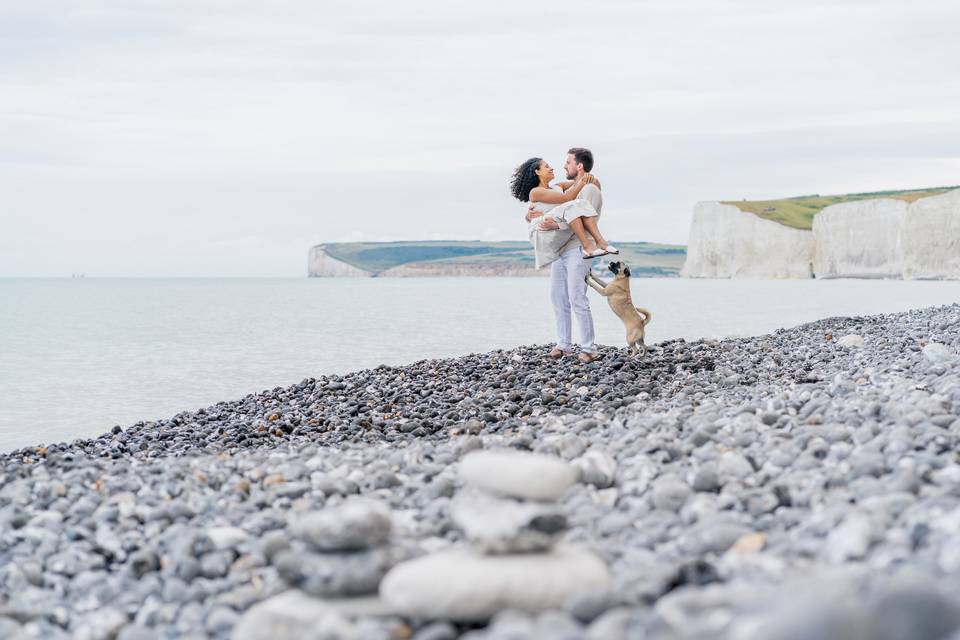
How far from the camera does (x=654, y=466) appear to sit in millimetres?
4918

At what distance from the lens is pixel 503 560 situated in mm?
3316

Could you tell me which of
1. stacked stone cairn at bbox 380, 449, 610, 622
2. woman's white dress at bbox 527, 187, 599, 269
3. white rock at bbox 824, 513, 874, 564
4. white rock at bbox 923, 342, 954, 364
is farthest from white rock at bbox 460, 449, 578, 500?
woman's white dress at bbox 527, 187, 599, 269

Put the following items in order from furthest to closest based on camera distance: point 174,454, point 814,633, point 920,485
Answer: point 174,454, point 920,485, point 814,633

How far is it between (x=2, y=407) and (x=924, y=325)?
1463cm

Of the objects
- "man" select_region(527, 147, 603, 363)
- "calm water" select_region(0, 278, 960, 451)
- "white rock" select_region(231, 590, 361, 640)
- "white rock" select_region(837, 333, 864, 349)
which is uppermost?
"man" select_region(527, 147, 603, 363)

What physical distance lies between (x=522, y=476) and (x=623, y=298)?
698cm

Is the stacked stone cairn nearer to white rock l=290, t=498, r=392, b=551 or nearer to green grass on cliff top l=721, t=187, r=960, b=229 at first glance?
white rock l=290, t=498, r=392, b=551

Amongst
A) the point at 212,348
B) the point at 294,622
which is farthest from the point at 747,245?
the point at 294,622

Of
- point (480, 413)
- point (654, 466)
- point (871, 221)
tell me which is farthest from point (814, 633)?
point (871, 221)

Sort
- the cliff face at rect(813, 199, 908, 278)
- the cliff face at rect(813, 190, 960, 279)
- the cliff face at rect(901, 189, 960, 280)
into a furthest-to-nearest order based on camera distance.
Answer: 1. the cliff face at rect(813, 199, 908, 278)
2. the cliff face at rect(813, 190, 960, 279)
3. the cliff face at rect(901, 189, 960, 280)

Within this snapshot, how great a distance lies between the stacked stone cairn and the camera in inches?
122

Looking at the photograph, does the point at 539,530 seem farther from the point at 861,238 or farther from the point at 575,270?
the point at 861,238

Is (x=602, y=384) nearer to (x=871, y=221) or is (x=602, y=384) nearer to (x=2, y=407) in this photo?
(x=2, y=407)

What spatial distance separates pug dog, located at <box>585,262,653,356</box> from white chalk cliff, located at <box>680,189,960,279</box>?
7359cm
